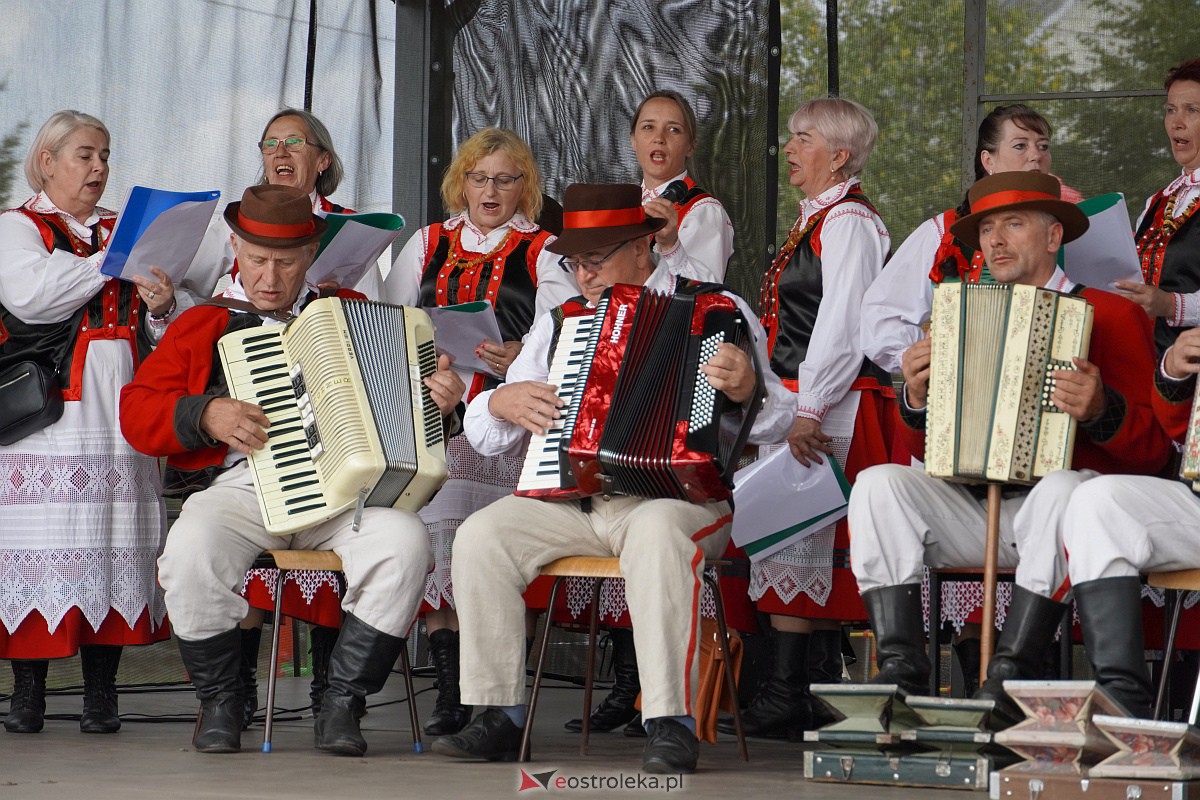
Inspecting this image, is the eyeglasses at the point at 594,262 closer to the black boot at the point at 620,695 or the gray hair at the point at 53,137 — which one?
the black boot at the point at 620,695

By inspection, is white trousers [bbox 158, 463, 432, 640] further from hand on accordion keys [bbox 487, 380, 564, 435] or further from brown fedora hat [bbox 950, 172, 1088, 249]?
brown fedora hat [bbox 950, 172, 1088, 249]

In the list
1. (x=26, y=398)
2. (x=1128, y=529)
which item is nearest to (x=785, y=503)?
(x=1128, y=529)

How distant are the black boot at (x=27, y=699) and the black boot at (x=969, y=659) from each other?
2.52m

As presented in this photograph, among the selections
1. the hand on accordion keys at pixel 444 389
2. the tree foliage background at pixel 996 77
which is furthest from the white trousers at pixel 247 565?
the tree foliage background at pixel 996 77

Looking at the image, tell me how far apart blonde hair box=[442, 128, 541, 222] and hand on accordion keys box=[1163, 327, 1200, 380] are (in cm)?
196

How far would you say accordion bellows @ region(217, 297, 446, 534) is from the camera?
371 centimetres

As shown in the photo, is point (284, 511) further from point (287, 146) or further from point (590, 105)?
point (590, 105)

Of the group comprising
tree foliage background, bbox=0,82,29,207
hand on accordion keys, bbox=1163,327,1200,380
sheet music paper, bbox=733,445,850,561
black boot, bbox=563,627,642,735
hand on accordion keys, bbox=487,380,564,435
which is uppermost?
tree foliage background, bbox=0,82,29,207

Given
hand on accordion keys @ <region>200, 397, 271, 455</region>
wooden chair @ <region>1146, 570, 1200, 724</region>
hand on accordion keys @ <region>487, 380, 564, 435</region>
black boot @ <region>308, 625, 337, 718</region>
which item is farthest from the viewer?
black boot @ <region>308, 625, 337, 718</region>

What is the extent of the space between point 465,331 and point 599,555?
821mm

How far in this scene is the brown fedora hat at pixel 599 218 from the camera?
12.5ft

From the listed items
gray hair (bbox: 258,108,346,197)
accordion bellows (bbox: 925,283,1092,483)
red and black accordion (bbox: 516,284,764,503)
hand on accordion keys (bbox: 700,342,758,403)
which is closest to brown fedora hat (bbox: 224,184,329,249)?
gray hair (bbox: 258,108,346,197)

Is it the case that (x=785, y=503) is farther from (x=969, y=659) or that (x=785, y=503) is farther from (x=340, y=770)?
(x=340, y=770)

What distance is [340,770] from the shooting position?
11.4 ft
